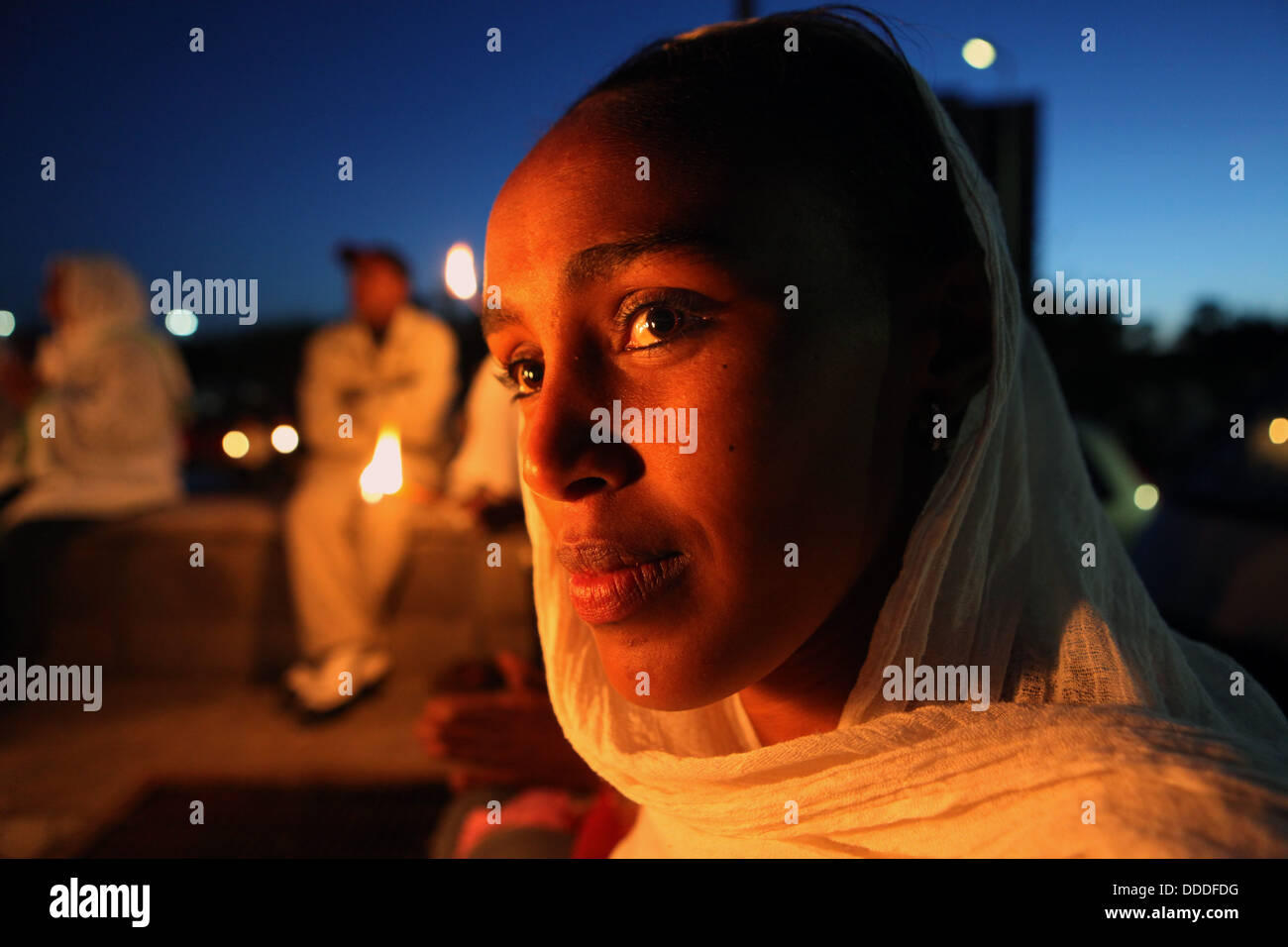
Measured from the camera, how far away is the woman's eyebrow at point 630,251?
1025 mm

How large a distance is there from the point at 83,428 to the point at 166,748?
99.7 inches

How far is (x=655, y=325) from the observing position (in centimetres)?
109

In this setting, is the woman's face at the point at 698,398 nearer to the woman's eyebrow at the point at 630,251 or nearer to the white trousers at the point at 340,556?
the woman's eyebrow at the point at 630,251

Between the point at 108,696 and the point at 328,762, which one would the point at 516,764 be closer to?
the point at 328,762

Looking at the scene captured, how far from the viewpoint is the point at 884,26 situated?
4.13 feet

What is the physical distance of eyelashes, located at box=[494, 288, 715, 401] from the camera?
3.49ft

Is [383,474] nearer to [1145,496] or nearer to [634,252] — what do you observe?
[634,252]

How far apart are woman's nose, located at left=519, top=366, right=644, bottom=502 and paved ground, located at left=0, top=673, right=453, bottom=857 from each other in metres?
3.51

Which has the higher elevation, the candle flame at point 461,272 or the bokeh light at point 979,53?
the bokeh light at point 979,53

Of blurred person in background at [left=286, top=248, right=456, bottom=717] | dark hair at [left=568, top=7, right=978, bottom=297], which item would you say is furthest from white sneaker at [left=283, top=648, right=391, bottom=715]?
dark hair at [left=568, top=7, right=978, bottom=297]

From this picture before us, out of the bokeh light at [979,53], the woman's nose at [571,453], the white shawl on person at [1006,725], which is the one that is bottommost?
the white shawl on person at [1006,725]

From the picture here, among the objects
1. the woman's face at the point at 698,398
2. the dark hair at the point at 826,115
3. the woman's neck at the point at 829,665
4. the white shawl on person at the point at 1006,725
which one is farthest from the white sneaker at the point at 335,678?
the dark hair at the point at 826,115

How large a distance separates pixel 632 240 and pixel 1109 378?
69.0ft
